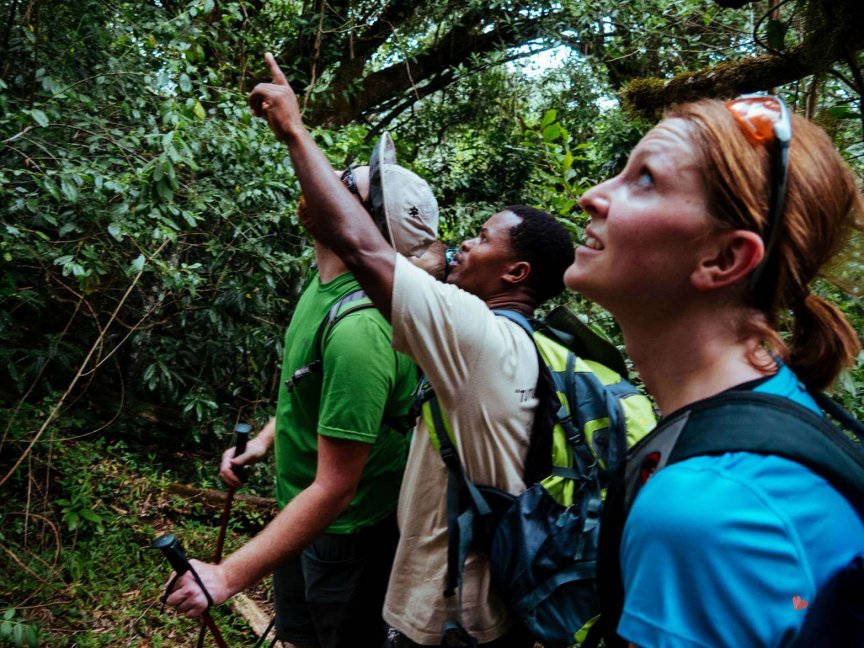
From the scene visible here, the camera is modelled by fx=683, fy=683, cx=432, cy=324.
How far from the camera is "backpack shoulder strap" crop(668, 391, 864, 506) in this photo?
0.86 meters

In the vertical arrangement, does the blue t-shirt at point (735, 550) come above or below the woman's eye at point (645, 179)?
below

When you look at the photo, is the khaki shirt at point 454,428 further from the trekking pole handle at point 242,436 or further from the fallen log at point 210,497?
the fallen log at point 210,497

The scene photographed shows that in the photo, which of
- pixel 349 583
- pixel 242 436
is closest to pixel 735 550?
pixel 349 583

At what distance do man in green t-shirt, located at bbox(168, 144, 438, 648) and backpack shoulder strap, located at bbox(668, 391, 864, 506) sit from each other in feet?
3.86

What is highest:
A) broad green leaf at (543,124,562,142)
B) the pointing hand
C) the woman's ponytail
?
the pointing hand

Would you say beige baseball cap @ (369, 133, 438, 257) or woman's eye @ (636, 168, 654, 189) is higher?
woman's eye @ (636, 168, 654, 189)

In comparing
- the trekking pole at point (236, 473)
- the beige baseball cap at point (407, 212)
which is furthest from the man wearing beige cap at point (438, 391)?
the trekking pole at point (236, 473)

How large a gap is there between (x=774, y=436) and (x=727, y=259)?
1.01ft

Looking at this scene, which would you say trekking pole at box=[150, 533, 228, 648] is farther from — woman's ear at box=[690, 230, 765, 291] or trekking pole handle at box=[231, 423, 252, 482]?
woman's ear at box=[690, 230, 765, 291]

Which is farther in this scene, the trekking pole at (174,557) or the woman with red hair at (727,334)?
the trekking pole at (174,557)

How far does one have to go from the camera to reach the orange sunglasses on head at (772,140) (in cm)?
104

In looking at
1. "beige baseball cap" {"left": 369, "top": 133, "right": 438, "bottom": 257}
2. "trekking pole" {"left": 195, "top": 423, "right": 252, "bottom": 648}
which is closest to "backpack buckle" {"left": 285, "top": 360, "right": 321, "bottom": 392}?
"trekking pole" {"left": 195, "top": 423, "right": 252, "bottom": 648}

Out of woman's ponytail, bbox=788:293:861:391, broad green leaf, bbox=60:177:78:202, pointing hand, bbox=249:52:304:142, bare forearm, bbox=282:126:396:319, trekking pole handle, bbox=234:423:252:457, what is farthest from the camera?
broad green leaf, bbox=60:177:78:202

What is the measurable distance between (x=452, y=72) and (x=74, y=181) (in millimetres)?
6272
